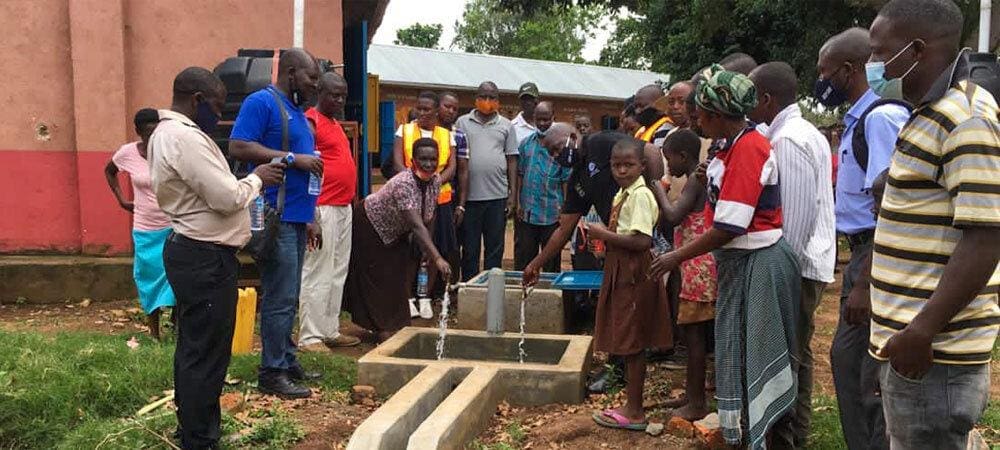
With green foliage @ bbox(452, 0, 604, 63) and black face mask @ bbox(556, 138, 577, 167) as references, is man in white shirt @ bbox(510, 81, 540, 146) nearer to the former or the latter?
black face mask @ bbox(556, 138, 577, 167)

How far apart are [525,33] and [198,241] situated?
43479 millimetres

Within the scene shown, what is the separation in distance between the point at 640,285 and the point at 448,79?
1668cm

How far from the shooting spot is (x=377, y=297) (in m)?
6.39

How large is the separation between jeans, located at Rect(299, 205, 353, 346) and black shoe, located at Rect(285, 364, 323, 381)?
28.2 inches

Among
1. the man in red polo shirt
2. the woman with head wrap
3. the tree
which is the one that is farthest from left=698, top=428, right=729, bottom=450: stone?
the tree

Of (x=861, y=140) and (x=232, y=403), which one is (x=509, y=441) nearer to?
(x=232, y=403)

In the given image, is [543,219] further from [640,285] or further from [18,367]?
[18,367]

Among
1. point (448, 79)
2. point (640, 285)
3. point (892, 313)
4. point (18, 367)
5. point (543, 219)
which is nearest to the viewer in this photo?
point (892, 313)

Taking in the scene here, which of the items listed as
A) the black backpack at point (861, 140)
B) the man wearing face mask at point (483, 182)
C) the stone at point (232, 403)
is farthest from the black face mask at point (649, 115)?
the stone at point (232, 403)

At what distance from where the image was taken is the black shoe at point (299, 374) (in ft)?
16.3

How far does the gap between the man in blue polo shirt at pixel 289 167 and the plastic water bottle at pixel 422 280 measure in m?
2.25

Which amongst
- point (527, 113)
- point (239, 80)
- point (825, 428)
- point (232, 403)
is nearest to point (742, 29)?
point (527, 113)

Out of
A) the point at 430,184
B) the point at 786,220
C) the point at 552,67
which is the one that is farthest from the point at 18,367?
the point at 552,67

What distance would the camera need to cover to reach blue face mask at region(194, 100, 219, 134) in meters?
3.92
